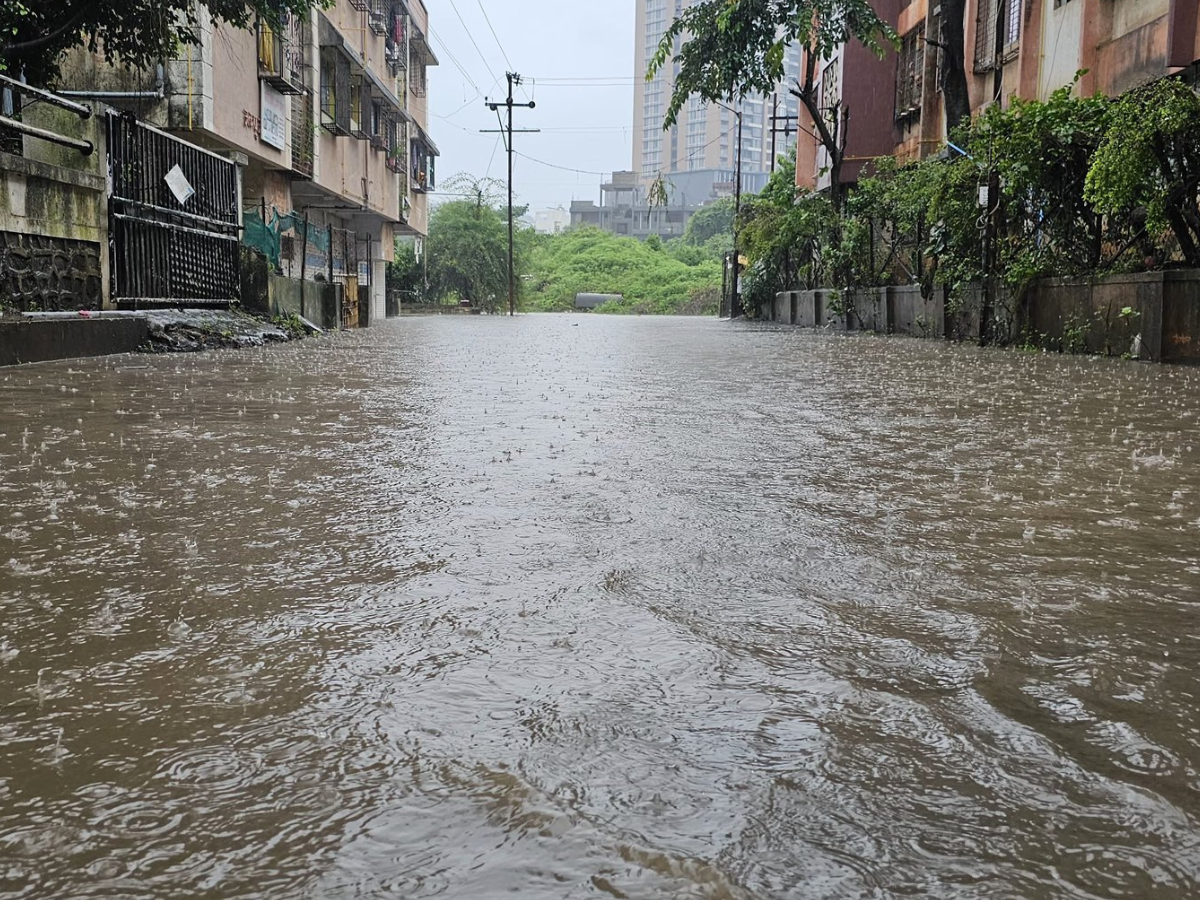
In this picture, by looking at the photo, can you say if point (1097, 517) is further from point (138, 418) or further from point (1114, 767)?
point (138, 418)

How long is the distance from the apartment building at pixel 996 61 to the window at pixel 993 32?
0.06ft

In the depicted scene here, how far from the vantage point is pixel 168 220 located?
13.4 m

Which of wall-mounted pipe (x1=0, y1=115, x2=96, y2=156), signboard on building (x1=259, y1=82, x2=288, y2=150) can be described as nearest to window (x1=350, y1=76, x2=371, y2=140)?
signboard on building (x1=259, y1=82, x2=288, y2=150)

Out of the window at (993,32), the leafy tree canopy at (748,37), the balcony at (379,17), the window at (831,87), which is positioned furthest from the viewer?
the window at (831,87)

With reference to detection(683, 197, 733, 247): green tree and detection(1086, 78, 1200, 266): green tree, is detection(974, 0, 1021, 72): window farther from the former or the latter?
detection(683, 197, 733, 247): green tree

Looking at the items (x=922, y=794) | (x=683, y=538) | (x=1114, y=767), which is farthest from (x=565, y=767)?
(x=683, y=538)

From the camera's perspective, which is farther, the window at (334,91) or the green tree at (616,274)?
the green tree at (616,274)

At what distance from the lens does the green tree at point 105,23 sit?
11.3m

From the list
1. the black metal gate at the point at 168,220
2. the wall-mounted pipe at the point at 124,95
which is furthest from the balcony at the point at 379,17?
the black metal gate at the point at 168,220

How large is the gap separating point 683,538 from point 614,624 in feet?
2.67

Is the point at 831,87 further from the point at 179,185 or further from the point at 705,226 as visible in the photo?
the point at 705,226

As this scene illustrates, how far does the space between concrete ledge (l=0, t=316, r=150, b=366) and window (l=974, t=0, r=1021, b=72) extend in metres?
13.4

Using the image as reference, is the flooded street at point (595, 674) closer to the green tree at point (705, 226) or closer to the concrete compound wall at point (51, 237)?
the concrete compound wall at point (51, 237)

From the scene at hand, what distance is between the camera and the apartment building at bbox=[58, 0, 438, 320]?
16.5m
